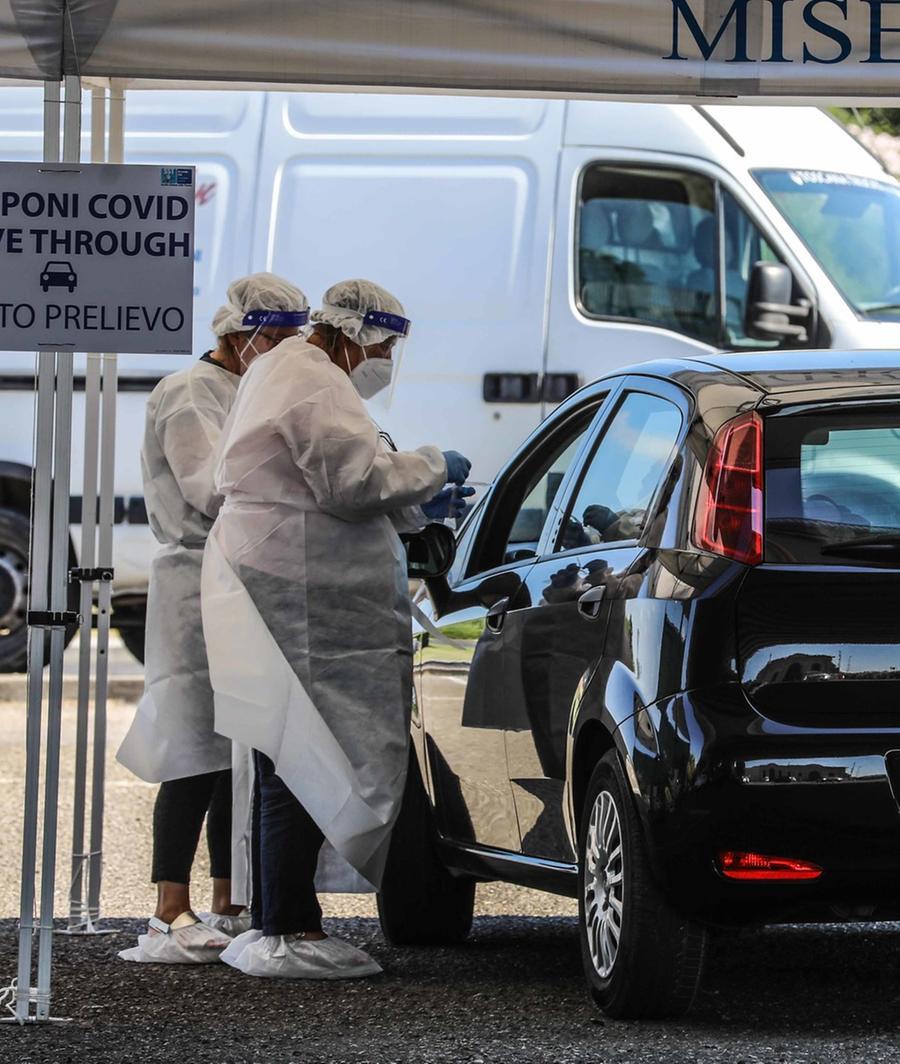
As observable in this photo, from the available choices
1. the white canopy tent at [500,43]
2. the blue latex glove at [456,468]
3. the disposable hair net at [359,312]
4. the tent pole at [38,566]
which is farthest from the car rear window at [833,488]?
the tent pole at [38,566]

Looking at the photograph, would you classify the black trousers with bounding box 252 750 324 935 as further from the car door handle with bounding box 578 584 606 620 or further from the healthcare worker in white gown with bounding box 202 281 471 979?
the car door handle with bounding box 578 584 606 620

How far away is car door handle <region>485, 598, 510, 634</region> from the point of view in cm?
613

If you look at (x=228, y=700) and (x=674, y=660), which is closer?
(x=674, y=660)

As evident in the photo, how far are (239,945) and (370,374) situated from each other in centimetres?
156

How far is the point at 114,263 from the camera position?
5.54 m

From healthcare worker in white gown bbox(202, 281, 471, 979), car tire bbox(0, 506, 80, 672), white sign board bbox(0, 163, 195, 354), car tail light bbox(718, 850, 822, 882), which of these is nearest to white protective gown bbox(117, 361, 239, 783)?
healthcare worker in white gown bbox(202, 281, 471, 979)

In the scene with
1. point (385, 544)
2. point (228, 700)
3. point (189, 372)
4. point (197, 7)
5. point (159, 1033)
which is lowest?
point (159, 1033)

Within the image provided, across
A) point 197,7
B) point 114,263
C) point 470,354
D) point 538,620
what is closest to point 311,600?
point 538,620

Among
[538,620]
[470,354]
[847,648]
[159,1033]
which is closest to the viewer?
[847,648]

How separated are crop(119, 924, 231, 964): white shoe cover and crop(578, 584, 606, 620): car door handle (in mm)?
1671

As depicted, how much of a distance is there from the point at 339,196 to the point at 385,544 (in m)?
6.47

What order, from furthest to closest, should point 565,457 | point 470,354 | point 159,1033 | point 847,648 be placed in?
1. point 470,354
2. point 565,457
3. point 159,1033
4. point 847,648

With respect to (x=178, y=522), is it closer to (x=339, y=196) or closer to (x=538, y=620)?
(x=538, y=620)

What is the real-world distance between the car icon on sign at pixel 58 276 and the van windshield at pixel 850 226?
24.8ft
